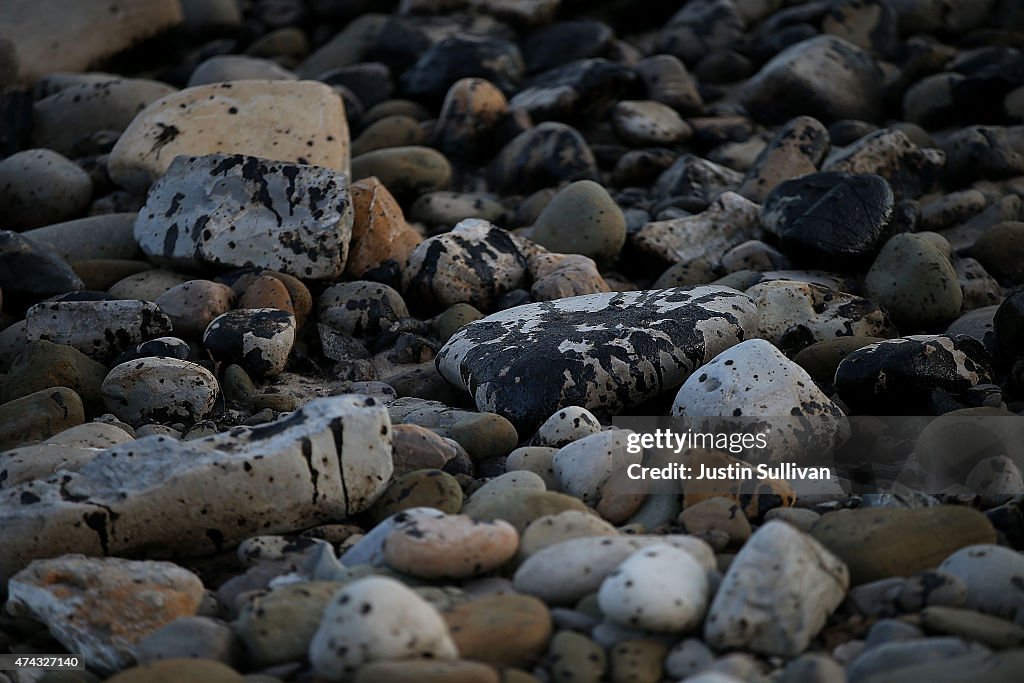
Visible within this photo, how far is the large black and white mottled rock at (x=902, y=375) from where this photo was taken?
13.2 feet

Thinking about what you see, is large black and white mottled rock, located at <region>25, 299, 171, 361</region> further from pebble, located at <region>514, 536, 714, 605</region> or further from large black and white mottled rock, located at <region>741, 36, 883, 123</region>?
large black and white mottled rock, located at <region>741, 36, 883, 123</region>

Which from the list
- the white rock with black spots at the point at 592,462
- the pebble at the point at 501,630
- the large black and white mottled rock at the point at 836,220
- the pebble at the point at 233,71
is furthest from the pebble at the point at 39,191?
the pebble at the point at 501,630

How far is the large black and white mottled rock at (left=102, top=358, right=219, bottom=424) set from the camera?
14.0ft

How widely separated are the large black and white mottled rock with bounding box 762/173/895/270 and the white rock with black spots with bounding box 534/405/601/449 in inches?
77.2

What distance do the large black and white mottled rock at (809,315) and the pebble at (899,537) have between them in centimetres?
175

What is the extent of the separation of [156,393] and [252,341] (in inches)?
20.9

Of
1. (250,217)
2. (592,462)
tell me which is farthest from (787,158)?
(592,462)

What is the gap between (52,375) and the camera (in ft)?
14.5

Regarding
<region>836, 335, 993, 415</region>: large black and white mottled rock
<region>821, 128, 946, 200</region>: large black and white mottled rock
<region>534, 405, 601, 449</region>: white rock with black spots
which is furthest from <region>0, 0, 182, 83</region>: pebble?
<region>836, 335, 993, 415</region>: large black and white mottled rock

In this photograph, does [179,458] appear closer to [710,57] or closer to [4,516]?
[4,516]

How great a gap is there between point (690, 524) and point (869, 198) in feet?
9.24

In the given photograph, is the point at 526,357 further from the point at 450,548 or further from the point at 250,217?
the point at 250,217

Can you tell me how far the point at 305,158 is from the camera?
629 cm

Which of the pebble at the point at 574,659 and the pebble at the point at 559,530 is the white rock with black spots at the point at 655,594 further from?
the pebble at the point at 559,530
